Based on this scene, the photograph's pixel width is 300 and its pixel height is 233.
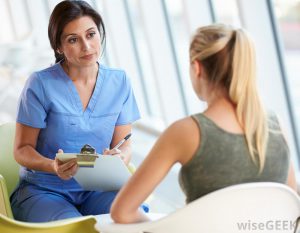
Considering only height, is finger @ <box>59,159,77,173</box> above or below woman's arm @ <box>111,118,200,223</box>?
below

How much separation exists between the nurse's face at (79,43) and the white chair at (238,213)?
911 mm

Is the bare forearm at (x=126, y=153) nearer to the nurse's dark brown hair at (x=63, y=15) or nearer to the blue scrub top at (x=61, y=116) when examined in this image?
the blue scrub top at (x=61, y=116)

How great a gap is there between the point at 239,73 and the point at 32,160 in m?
0.96

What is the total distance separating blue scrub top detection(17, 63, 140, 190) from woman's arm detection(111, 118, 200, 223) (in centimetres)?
79

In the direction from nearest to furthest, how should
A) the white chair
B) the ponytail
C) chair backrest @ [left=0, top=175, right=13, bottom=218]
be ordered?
the white chair, the ponytail, chair backrest @ [left=0, top=175, right=13, bottom=218]

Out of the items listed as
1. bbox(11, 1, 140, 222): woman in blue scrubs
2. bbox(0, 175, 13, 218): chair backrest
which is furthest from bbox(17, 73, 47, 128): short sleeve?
bbox(0, 175, 13, 218): chair backrest

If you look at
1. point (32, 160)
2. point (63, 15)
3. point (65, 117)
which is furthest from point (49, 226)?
point (63, 15)

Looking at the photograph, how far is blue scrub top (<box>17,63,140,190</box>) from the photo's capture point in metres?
2.47

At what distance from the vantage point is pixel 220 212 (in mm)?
1663

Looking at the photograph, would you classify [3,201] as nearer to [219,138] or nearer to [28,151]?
[28,151]

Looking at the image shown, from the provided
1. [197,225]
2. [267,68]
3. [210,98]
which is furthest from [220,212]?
[267,68]

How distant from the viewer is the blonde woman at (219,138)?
1.70 metres

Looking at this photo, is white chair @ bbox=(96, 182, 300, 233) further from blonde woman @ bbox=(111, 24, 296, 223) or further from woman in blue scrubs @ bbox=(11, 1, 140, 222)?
woman in blue scrubs @ bbox=(11, 1, 140, 222)

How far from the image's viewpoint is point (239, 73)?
5.69ft
